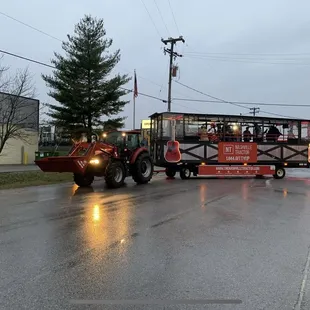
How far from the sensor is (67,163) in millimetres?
14781

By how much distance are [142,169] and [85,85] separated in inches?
606

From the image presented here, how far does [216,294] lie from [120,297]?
108cm

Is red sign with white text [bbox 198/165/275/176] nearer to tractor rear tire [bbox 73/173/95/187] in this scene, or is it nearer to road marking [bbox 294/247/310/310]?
tractor rear tire [bbox 73/173/95/187]

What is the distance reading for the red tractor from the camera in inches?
588

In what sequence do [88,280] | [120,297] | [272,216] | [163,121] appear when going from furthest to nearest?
[163,121], [272,216], [88,280], [120,297]

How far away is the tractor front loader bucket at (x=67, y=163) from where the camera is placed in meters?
14.7

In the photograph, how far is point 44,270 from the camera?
16.7 feet

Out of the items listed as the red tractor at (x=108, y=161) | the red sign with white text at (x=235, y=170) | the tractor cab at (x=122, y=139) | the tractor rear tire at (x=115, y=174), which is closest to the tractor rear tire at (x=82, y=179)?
the red tractor at (x=108, y=161)

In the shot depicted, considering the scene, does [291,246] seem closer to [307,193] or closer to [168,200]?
[168,200]

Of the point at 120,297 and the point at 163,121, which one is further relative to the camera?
the point at 163,121

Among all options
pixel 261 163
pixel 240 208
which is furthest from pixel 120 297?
pixel 261 163

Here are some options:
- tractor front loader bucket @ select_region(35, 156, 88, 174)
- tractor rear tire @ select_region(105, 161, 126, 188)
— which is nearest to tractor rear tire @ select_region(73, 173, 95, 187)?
tractor rear tire @ select_region(105, 161, 126, 188)

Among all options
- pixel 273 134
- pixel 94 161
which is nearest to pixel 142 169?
pixel 94 161

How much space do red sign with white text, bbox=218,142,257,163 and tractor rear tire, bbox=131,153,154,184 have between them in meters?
5.20
